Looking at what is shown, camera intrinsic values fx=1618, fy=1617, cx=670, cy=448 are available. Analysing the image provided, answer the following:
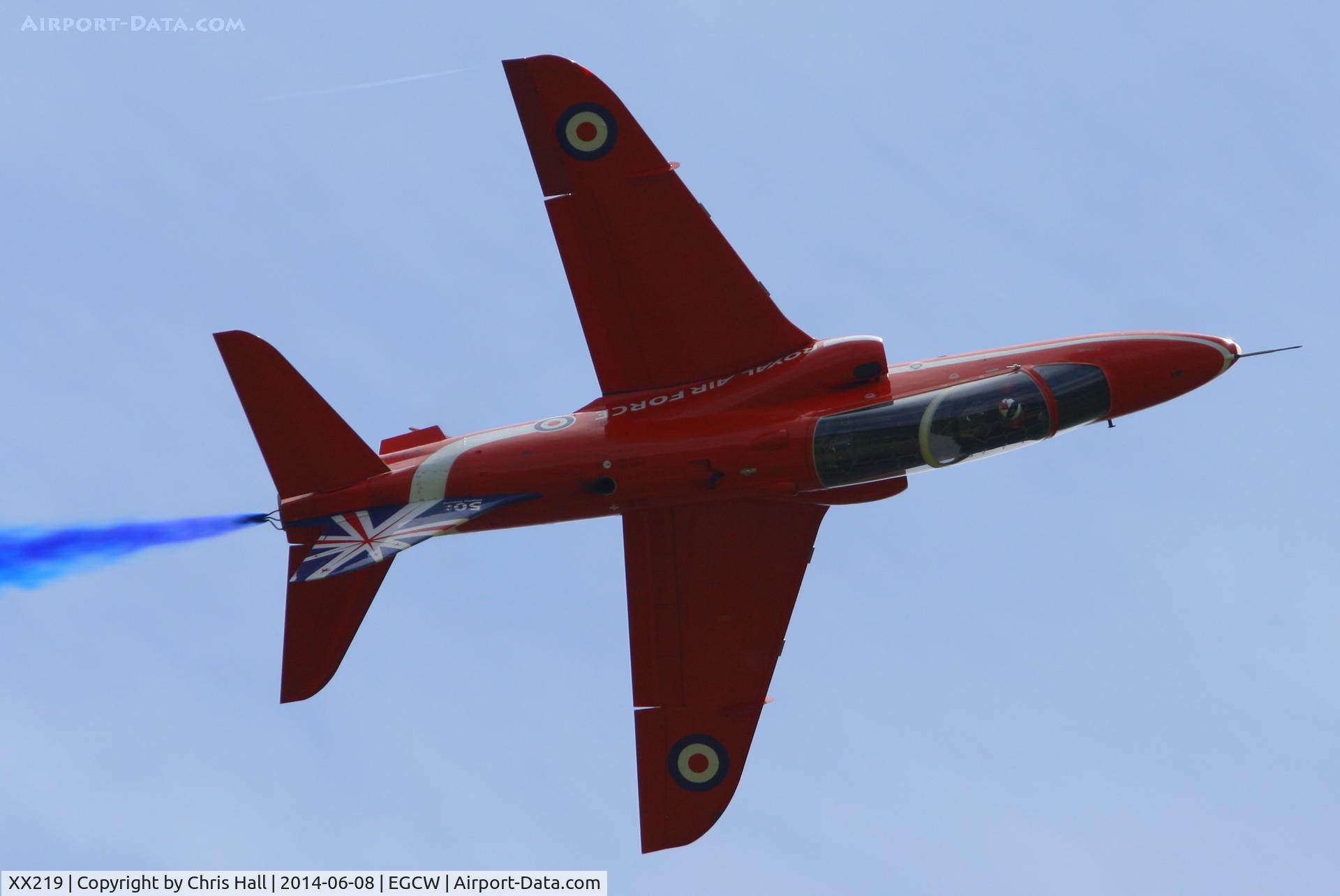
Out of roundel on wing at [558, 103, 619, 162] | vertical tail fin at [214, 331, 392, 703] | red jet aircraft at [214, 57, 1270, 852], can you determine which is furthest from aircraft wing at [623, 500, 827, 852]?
roundel on wing at [558, 103, 619, 162]

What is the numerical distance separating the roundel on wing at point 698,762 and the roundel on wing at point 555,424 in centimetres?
629

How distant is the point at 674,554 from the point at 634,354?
12.2 ft

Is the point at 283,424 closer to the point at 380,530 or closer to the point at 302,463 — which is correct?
the point at 302,463

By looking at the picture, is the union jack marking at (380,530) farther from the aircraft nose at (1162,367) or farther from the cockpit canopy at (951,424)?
the aircraft nose at (1162,367)

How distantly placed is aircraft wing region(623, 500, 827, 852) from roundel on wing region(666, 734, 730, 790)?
0.06ft

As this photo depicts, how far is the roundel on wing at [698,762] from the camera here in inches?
1129

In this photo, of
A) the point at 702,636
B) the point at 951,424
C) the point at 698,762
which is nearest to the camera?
the point at 951,424

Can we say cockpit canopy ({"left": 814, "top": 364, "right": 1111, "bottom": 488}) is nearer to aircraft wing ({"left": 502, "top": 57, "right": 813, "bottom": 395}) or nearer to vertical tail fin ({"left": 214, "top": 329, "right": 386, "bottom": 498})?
aircraft wing ({"left": 502, "top": 57, "right": 813, "bottom": 395})

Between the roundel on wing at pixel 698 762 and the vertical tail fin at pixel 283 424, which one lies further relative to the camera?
the roundel on wing at pixel 698 762

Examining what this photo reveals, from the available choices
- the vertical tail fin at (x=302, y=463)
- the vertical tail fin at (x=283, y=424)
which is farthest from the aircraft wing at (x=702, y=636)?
the vertical tail fin at (x=283, y=424)

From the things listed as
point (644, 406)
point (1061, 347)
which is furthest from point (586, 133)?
point (1061, 347)

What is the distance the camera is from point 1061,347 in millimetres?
26219

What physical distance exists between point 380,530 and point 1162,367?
507 inches

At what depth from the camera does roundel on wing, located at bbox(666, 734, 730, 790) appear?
28.7 m
